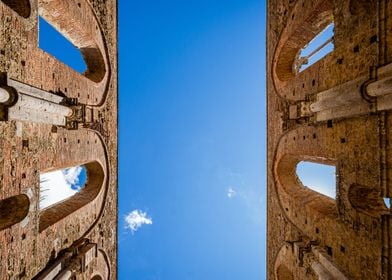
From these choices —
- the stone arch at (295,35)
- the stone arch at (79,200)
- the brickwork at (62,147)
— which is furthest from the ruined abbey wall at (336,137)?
the stone arch at (79,200)

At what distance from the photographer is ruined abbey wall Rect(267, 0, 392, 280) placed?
470 cm

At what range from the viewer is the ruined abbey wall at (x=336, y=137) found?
185 inches

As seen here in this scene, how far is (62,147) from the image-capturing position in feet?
21.1

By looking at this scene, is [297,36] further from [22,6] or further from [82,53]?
[22,6]

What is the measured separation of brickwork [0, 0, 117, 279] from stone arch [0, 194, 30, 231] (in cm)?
2

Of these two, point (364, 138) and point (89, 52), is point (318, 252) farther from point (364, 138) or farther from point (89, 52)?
point (89, 52)

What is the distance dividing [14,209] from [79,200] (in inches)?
102

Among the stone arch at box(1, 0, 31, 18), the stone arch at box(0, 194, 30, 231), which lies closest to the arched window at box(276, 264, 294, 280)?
the stone arch at box(0, 194, 30, 231)

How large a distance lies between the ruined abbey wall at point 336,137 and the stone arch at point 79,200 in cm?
522

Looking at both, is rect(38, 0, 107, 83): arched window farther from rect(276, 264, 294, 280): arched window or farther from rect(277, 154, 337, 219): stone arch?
rect(276, 264, 294, 280): arched window

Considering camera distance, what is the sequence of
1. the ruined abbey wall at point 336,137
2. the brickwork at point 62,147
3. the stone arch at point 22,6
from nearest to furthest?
the ruined abbey wall at point 336,137 < the brickwork at point 62,147 < the stone arch at point 22,6

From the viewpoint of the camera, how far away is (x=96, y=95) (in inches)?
320

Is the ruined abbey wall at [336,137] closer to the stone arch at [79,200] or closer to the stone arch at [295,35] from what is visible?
the stone arch at [295,35]

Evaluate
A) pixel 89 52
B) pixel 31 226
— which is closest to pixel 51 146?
pixel 31 226
